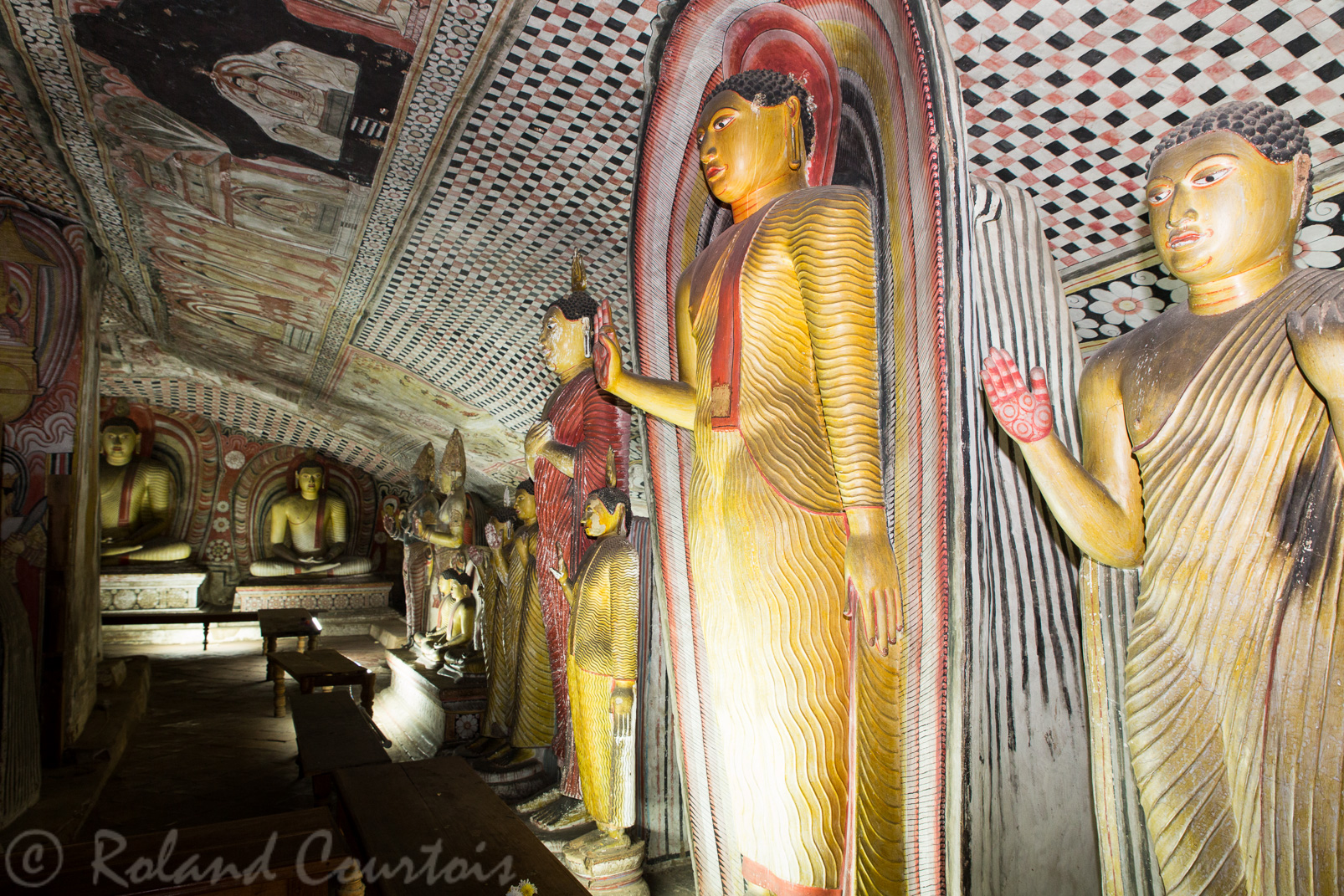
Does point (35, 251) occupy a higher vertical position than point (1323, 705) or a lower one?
higher

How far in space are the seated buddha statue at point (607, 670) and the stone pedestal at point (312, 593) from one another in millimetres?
10356

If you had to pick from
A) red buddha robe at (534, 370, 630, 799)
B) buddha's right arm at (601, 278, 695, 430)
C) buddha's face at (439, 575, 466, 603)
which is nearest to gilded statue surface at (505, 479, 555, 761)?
red buddha robe at (534, 370, 630, 799)

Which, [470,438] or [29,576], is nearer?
[29,576]

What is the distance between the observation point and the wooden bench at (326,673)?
20.2 feet

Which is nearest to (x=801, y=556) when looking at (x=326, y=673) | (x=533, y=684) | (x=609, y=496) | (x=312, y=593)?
(x=609, y=496)

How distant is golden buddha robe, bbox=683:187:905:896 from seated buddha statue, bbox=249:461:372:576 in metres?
12.5

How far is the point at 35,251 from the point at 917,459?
695 centimetres

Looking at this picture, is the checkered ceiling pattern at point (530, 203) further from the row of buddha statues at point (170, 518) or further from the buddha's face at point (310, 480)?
the row of buddha statues at point (170, 518)

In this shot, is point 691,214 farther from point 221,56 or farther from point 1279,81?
point 221,56

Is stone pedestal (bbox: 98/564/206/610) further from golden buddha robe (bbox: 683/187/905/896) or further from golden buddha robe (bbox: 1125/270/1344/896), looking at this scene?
golden buddha robe (bbox: 1125/270/1344/896)

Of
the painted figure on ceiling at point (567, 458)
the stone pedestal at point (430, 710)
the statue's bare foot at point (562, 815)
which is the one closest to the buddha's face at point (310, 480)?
the stone pedestal at point (430, 710)

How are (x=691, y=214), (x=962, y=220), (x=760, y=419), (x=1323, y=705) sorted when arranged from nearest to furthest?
(x=1323, y=705)
(x=962, y=220)
(x=760, y=419)
(x=691, y=214)

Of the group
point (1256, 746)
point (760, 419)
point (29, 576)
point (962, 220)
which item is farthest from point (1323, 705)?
point (29, 576)

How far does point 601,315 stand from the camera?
228 centimetres
